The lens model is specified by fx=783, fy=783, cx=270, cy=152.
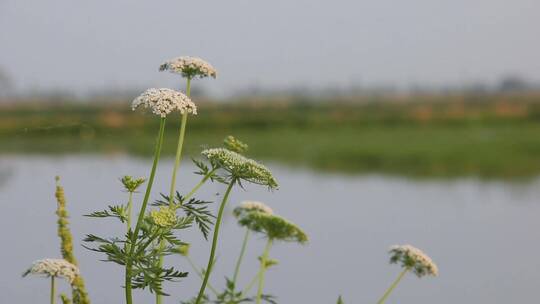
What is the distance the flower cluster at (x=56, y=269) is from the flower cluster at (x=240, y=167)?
2.53 feet

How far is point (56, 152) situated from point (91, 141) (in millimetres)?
7936

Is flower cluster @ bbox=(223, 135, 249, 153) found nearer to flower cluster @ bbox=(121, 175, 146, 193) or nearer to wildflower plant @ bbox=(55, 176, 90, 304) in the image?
flower cluster @ bbox=(121, 175, 146, 193)

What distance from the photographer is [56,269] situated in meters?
3.23

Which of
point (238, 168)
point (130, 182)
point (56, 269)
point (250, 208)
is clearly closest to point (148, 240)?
point (130, 182)

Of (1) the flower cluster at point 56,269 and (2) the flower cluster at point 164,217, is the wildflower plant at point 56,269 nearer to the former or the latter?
(1) the flower cluster at point 56,269

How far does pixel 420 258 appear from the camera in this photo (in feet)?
14.2

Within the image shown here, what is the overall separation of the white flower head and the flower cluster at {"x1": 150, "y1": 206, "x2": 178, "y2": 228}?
0.34 metres

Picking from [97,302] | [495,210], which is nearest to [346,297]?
[97,302]

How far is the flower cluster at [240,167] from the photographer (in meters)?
2.98

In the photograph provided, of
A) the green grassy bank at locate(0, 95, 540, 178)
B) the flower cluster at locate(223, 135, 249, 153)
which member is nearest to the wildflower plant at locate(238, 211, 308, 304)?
the flower cluster at locate(223, 135, 249, 153)

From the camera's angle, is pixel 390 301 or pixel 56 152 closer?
→ pixel 390 301

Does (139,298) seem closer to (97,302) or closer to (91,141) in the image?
(97,302)

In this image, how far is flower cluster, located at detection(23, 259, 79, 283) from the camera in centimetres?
322

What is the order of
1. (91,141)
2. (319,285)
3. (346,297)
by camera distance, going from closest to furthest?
1. (346,297)
2. (319,285)
3. (91,141)
